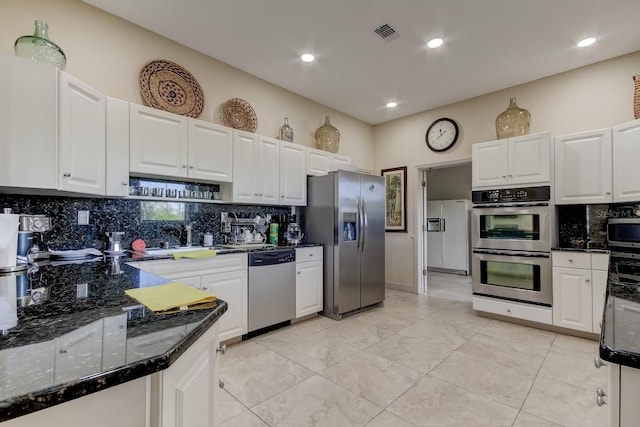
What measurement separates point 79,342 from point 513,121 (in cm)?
440

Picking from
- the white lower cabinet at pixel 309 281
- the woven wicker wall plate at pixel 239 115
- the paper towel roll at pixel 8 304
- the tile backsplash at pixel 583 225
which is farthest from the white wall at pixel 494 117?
the paper towel roll at pixel 8 304

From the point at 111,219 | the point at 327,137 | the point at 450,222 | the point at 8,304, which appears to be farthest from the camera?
the point at 450,222

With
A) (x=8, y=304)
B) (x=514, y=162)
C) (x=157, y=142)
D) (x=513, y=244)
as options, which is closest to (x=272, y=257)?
(x=157, y=142)

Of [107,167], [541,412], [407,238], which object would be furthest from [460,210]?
[107,167]

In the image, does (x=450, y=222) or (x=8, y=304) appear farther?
(x=450, y=222)

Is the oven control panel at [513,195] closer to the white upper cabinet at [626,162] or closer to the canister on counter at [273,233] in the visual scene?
the white upper cabinet at [626,162]

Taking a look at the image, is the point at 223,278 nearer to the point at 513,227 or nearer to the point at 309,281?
the point at 309,281

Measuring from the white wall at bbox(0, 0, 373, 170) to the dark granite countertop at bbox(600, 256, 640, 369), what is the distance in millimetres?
3435

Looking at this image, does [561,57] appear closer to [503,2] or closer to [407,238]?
[503,2]

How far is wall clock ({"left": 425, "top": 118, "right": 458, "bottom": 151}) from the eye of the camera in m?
4.42

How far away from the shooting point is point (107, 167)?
232cm

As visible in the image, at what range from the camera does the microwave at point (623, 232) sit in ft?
8.88

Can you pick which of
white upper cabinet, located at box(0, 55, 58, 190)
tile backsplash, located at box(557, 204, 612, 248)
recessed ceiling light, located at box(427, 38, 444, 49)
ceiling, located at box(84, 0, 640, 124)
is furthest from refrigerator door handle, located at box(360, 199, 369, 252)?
white upper cabinet, located at box(0, 55, 58, 190)

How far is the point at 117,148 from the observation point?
7.84ft
